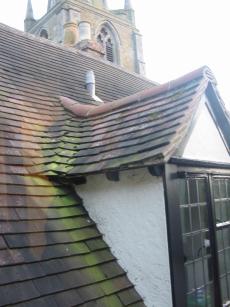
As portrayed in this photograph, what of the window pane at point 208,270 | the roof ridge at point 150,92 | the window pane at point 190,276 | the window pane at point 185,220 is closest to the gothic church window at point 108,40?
the roof ridge at point 150,92

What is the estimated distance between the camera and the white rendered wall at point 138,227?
3719 millimetres

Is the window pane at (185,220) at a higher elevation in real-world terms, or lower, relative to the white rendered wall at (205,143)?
lower

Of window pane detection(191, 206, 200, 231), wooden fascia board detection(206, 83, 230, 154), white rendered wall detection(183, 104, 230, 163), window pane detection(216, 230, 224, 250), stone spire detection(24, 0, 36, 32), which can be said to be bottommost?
window pane detection(216, 230, 224, 250)

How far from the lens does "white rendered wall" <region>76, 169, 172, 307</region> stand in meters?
3.72

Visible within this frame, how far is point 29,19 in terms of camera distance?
4162 centimetres

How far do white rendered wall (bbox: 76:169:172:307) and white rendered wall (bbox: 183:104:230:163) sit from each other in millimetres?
742

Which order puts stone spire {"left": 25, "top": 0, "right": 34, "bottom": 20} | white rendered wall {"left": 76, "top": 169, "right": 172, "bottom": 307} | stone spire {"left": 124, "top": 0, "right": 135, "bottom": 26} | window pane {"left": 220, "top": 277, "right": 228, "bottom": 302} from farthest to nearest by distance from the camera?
stone spire {"left": 124, "top": 0, "right": 135, "bottom": 26}, stone spire {"left": 25, "top": 0, "right": 34, "bottom": 20}, window pane {"left": 220, "top": 277, "right": 228, "bottom": 302}, white rendered wall {"left": 76, "top": 169, "right": 172, "bottom": 307}

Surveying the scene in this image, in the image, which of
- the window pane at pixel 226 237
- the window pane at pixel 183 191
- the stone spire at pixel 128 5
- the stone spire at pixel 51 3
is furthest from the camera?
the stone spire at pixel 128 5

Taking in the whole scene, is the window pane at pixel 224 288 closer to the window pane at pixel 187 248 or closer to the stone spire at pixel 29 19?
the window pane at pixel 187 248

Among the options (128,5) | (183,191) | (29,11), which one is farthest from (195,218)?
(128,5)

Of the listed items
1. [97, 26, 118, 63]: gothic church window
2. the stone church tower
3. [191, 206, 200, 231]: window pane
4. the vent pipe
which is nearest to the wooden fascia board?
[191, 206, 200, 231]: window pane

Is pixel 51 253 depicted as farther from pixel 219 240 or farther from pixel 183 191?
pixel 219 240

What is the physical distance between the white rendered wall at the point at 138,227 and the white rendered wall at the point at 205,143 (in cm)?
74

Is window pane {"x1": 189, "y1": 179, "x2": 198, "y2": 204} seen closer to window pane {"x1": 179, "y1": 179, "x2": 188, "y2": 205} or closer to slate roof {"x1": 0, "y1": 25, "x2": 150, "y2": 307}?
window pane {"x1": 179, "y1": 179, "x2": 188, "y2": 205}
